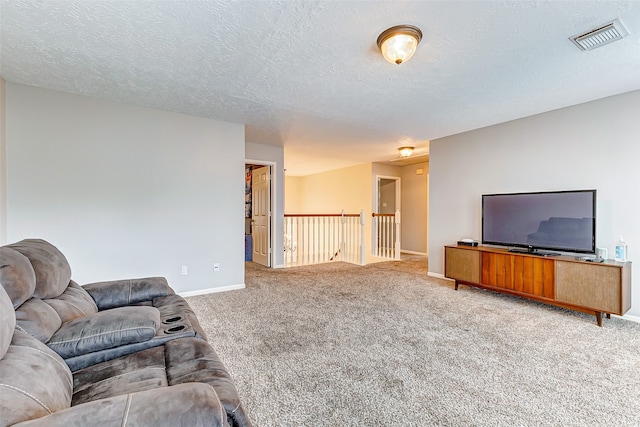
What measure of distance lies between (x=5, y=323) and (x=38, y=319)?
0.46 m

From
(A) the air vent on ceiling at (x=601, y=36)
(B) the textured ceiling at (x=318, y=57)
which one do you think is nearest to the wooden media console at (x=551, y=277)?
(B) the textured ceiling at (x=318, y=57)

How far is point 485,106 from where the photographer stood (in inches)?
133

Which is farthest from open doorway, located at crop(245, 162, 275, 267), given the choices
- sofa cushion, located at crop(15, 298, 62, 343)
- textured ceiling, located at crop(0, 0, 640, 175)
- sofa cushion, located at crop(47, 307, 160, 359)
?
sofa cushion, located at crop(15, 298, 62, 343)

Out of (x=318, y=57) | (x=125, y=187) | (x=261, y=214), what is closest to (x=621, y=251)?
(x=318, y=57)

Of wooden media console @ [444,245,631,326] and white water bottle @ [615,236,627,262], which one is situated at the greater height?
white water bottle @ [615,236,627,262]

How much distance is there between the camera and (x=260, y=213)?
241 inches

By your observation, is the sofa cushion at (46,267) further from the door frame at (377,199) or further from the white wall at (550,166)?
the door frame at (377,199)

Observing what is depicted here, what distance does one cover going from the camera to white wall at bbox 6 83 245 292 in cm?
295

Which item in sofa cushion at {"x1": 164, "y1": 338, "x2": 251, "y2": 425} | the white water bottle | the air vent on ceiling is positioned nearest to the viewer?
sofa cushion at {"x1": 164, "y1": 338, "x2": 251, "y2": 425}

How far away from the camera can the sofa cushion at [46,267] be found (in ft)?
5.04

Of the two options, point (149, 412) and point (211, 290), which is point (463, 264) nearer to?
point (211, 290)

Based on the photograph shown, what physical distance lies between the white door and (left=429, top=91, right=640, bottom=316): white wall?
9.93 ft

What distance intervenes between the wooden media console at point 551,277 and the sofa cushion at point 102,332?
3702 millimetres

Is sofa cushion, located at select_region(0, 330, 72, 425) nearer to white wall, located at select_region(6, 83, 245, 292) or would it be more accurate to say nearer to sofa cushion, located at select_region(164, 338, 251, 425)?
sofa cushion, located at select_region(164, 338, 251, 425)
